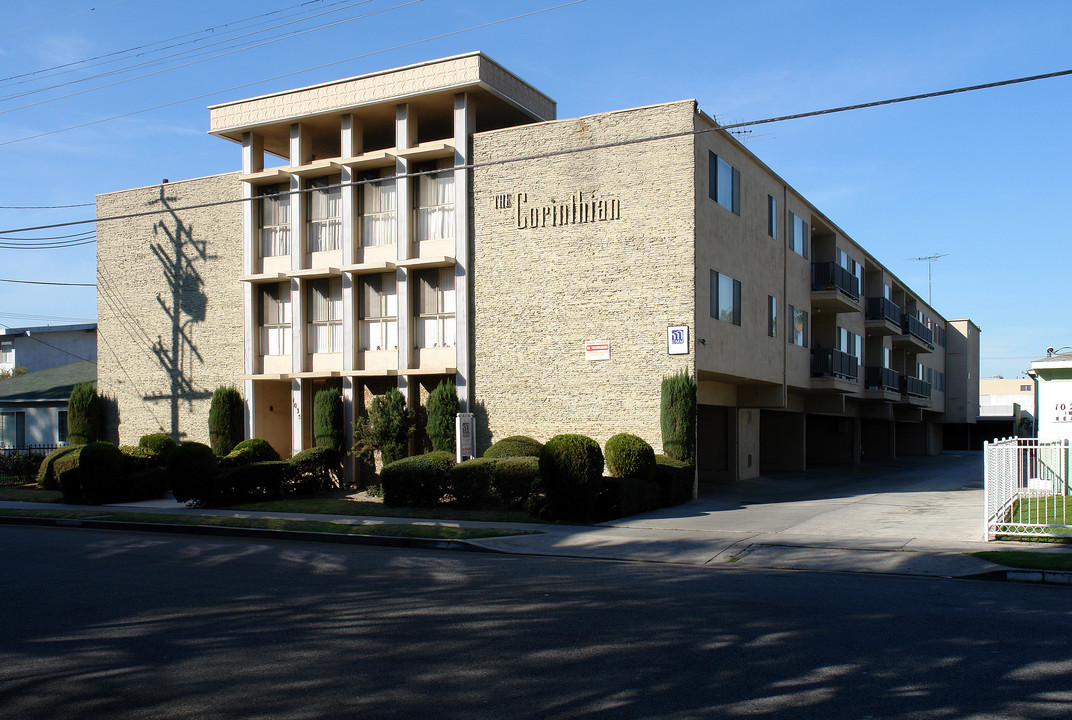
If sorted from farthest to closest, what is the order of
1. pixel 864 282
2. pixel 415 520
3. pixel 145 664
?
pixel 864 282 < pixel 415 520 < pixel 145 664

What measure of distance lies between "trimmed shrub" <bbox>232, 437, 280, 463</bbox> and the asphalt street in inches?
541

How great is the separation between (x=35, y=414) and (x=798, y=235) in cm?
2953

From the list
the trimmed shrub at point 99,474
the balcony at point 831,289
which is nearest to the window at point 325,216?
the trimmed shrub at point 99,474

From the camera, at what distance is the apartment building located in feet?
73.1

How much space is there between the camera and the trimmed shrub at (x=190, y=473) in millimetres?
22031

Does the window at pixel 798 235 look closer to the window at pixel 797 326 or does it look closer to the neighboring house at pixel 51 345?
→ the window at pixel 797 326

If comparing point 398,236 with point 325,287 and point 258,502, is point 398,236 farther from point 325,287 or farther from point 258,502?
point 258,502

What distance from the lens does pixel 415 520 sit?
18.1 m

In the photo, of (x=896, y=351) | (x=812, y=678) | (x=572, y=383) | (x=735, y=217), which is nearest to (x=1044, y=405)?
(x=735, y=217)

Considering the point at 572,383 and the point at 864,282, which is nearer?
the point at 572,383

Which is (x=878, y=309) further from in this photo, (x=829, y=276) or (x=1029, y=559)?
(x=1029, y=559)

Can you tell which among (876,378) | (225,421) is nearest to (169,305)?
(225,421)

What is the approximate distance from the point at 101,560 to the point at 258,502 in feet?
33.5

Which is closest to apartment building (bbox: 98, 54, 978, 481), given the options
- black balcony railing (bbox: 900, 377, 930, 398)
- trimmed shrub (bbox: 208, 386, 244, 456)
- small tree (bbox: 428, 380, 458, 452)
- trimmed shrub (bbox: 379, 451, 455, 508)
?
small tree (bbox: 428, 380, 458, 452)
